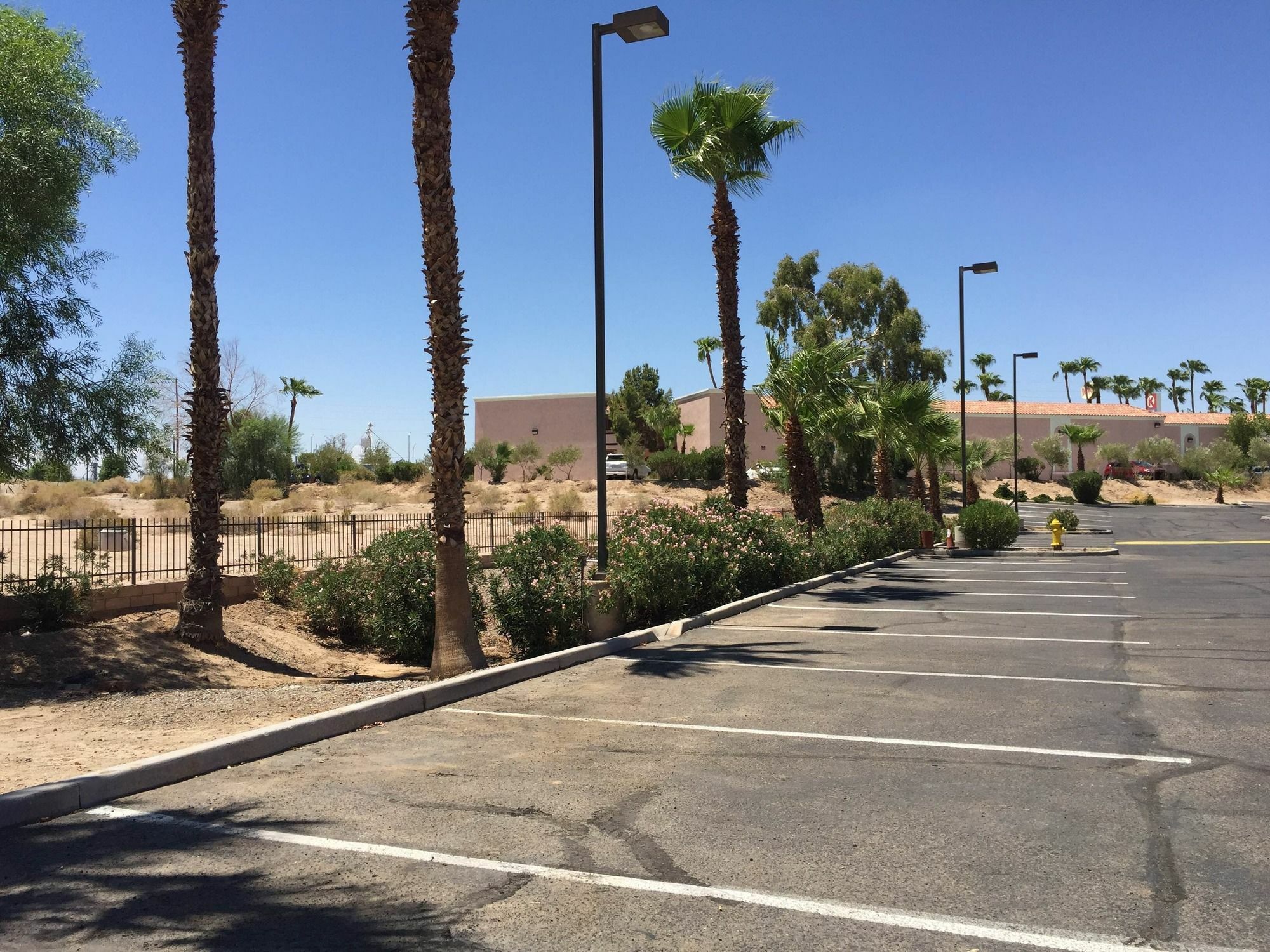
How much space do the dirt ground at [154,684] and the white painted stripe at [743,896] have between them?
2.25m

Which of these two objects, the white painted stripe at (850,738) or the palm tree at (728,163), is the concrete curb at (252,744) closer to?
the white painted stripe at (850,738)

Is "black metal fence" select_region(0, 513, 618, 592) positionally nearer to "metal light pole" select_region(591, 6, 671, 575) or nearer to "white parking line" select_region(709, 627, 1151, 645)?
"metal light pole" select_region(591, 6, 671, 575)

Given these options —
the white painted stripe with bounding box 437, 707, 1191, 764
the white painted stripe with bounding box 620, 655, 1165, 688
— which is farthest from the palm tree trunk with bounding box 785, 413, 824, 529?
the white painted stripe with bounding box 437, 707, 1191, 764

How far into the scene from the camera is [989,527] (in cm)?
3158

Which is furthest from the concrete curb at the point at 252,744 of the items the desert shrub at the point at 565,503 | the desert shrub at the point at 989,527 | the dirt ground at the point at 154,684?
the desert shrub at the point at 565,503

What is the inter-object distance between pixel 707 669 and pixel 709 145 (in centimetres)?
1275

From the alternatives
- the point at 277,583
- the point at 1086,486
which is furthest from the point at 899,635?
the point at 1086,486

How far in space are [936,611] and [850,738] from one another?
908 centimetres

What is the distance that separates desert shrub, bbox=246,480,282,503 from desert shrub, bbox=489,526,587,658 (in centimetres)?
3014

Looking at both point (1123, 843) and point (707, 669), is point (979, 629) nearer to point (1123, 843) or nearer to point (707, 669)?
point (707, 669)

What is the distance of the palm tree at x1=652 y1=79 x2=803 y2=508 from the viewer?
66.1 feet

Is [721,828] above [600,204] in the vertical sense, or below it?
below

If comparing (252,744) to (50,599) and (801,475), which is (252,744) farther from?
(801,475)

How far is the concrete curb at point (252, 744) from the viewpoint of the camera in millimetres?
5754
